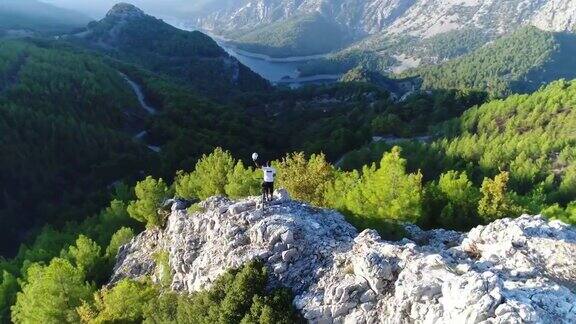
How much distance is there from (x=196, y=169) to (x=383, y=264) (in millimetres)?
44920

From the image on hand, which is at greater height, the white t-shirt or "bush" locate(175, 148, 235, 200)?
the white t-shirt

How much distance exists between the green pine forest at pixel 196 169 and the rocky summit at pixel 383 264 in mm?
2055

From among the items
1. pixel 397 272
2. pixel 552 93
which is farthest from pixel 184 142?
pixel 397 272

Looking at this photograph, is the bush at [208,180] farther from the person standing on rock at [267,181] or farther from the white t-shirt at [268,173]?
the white t-shirt at [268,173]

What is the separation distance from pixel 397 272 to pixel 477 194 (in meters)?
29.9

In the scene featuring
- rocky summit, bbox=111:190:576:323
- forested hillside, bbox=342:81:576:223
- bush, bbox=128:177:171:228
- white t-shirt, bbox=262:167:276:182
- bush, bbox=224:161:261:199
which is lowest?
forested hillside, bbox=342:81:576:223

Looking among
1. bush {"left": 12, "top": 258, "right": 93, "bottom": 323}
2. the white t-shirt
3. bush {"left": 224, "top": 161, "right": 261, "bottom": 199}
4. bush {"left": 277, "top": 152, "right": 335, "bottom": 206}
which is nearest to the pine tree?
bush {"left": 277, "top": 152, "right": 335, "bottom": 206}

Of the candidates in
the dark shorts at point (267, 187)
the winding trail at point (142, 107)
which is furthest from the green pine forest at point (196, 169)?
the dark shorts at point (267, 187)

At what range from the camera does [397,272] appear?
97.7 feet

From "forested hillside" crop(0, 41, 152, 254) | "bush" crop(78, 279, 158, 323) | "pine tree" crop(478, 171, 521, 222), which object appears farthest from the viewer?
"forested hillside" crop(0, 41, 152, 254)

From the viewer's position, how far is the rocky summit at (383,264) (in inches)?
981

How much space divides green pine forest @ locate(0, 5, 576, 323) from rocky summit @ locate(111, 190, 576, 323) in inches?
80.9

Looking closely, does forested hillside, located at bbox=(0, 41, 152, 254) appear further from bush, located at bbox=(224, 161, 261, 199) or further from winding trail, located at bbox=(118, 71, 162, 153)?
bush, located at bbox=(224, 161, 261, 199)

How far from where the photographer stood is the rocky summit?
81.8 ft
